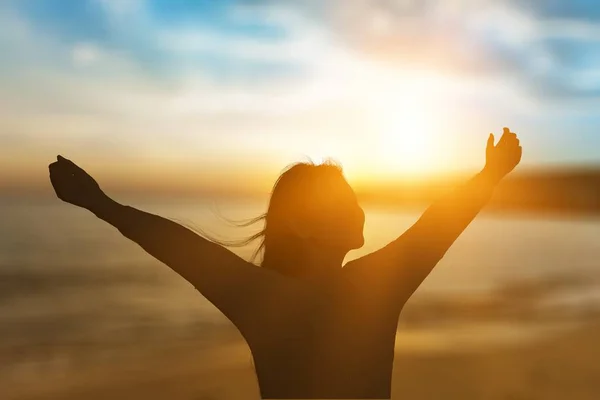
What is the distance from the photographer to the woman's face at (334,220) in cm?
168

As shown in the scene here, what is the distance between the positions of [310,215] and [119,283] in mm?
12806

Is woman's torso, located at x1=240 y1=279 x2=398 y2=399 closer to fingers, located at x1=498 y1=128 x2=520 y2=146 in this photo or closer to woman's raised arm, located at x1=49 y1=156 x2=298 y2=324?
woman's raised arm, located at x1=49 y1=156 x2=298 y2=324

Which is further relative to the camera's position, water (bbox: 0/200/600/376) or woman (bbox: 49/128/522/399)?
water (bbox: 0/200/600/376)

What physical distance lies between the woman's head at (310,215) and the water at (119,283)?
0.20 metres

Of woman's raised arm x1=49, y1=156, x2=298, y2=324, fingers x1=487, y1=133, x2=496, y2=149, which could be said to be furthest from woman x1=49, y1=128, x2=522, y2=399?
fingers x1=487, y1=133, x2=496, y2=149

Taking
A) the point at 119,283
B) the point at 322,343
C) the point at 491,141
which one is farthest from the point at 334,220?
the point at 119,283

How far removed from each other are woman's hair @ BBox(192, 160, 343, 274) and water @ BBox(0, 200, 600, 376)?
0.17 m

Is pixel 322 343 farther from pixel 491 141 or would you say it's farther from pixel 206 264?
pixel 491 141

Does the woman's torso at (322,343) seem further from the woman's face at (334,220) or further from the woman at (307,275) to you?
the woman's face at (334,220)

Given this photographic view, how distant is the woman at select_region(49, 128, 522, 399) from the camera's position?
63.5 inches

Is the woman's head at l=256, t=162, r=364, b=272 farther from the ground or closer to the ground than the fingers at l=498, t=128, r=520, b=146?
closer to the ground

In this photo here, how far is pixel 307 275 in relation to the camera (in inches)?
66.5

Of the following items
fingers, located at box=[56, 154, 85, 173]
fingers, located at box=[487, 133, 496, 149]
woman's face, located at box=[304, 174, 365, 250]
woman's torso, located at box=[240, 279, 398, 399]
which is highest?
fingers, located at box=[487, 133, 496, 149]

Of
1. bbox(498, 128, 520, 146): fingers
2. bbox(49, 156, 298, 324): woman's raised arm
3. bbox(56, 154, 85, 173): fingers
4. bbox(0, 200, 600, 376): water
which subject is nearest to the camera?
bbox(49, 156, 298, 324): woman's raised arm
